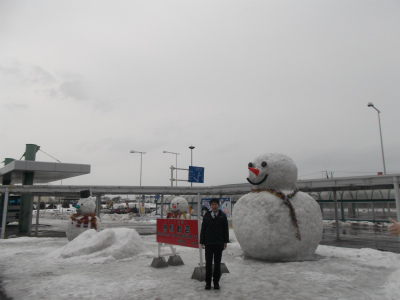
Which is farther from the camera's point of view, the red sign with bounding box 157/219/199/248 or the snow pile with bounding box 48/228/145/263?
the snow pile with bounding box 48/228/145/263

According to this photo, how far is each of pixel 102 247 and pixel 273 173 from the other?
234 inches

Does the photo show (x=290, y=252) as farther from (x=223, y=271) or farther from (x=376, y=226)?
(x=376, y=226)

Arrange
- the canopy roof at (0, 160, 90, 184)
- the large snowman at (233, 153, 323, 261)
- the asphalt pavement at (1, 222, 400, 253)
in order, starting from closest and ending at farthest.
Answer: the large snowman at (233, 153, 323, 261), the asphalt pavement at (1, 222, 400, 253), the canopy roof at (0, 160, 90, 184)

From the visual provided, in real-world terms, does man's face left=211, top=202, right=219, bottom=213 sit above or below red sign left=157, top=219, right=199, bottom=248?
above

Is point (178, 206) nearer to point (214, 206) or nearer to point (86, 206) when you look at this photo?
point (86, 206)

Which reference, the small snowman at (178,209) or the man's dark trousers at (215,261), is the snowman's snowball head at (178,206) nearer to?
the small snowman at (178,209)

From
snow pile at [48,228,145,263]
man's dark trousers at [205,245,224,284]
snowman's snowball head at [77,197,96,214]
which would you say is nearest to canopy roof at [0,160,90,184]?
snowman's snowball head at [77,197,96,214]

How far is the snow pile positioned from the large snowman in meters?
3.60

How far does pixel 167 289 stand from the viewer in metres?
5.76

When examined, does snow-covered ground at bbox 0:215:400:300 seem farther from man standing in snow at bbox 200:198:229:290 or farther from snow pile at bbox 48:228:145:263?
man standing in snow at bbox 200:198:229:290

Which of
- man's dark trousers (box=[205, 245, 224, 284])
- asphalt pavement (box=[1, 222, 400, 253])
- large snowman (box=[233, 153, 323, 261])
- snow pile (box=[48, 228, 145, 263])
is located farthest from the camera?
asphalt pavement (box=[1, 222, 400, 253])

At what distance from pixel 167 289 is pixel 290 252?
390cm

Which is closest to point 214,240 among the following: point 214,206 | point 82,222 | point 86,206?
point 214,206

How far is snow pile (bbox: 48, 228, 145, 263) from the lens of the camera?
9078 millimetres
